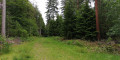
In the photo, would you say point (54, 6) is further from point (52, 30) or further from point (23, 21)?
point (23, 21)

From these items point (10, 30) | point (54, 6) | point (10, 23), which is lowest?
point (10, 30)

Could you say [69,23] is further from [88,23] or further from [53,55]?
[53,55]

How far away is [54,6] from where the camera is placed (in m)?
37.7

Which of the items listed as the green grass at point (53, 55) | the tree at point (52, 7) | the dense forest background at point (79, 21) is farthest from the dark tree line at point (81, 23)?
the tree at point (52, 7)

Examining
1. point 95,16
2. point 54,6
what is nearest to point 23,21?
point 95,16

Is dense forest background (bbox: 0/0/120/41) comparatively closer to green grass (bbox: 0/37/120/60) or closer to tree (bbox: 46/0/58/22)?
green grass (bbox: 0/37/120/60)

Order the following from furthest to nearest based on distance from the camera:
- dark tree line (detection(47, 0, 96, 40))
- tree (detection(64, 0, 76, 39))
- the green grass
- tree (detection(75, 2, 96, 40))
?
tree (detection(64, 0, 76, 39))
dark tree line (detection(47, 0, 96, 40))
tree (detection(75, 2, 96, 40))
the green grass

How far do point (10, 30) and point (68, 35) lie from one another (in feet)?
30.2

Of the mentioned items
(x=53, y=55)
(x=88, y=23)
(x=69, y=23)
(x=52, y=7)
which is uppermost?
(x=52, y=7)

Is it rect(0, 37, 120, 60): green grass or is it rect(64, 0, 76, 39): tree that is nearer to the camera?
rect(0, 37, 120, 60): green grass

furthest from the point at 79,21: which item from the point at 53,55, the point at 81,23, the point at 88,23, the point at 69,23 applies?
the point at 53,55

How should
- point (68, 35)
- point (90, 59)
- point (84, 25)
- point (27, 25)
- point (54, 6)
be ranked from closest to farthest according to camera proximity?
point (90, 59), point (84, 25), point (68, 35), point (27, 25), point (54, 6)

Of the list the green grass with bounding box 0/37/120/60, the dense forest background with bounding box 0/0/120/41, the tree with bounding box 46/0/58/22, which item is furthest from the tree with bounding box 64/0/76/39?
the tree with bounding box 46/0/58/22

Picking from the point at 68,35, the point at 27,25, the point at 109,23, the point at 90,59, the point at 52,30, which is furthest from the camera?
the point at 52,30
